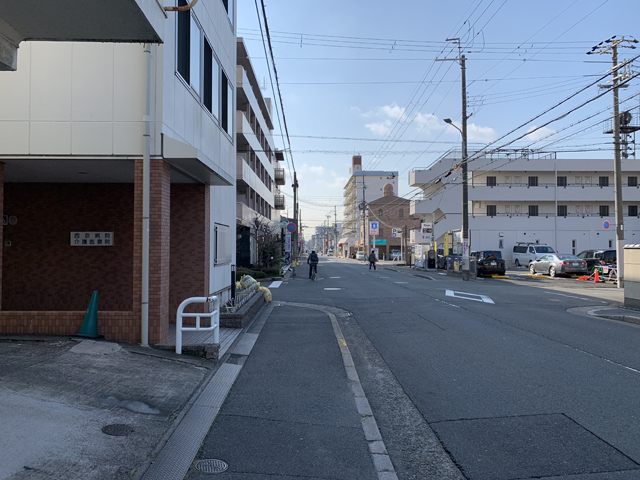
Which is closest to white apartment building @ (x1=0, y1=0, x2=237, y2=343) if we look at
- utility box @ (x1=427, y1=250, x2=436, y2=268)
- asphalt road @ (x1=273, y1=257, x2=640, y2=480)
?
asphalt road @ (x1=273, y1=257, x2=640, y2=480)

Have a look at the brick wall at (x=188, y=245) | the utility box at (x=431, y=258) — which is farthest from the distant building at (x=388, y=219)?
the brick wall at (x=188, y=245)

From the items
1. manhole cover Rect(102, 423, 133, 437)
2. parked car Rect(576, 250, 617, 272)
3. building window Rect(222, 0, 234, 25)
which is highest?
building window Rect(222, 0, 234, 25)

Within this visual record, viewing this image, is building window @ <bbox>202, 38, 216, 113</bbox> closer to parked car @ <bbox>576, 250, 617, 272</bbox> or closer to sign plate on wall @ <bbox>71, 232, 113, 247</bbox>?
sign plate on wall @ <bbox>71, 232, 113, 247</bbox>

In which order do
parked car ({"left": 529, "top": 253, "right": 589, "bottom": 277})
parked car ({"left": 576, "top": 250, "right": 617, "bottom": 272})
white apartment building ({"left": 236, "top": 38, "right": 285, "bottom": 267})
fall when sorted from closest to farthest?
white apartment building ({"left": 236, "top": 38, "right": 285, "bottom": 267}) → parked car ({"left": 529, "top": 253, "right": 589, "bottom": 277}) → parked car ({"left": 576, "top": 250, "right": 617, "bottom": 272})

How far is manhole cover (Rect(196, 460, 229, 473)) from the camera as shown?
407cm

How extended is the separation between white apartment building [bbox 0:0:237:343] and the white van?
3248cm

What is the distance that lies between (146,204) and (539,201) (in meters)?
50.1

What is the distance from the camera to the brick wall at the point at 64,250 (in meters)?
10.2

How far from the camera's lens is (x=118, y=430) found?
4.48 m

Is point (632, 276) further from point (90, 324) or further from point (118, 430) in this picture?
point (118, 430)

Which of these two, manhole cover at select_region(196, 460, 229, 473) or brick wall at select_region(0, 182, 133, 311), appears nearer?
manhole cover at select_region(196, 460, 229, 473)

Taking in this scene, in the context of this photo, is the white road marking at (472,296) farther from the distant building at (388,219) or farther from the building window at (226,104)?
the distant building at (388,219)

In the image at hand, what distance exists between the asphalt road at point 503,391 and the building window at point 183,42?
599 cm

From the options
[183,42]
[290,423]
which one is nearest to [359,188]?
[183,42]
